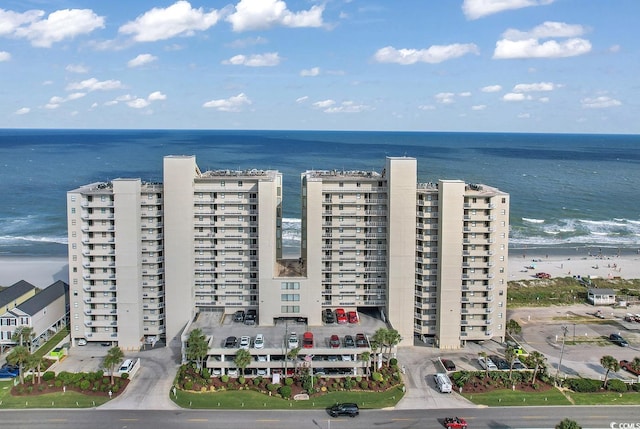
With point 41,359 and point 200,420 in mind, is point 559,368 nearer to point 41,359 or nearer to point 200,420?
point 200,420

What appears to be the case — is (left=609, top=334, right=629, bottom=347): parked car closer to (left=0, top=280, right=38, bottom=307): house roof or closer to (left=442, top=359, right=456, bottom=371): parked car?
(left=442, top=359, right=456, bottom=371): parked car

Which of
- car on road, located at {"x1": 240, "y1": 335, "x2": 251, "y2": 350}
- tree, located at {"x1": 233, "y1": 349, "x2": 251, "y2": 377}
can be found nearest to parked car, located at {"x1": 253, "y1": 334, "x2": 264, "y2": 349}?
car on road, located at {"x1": 240, "y1": 335, "x2": 251, "y2": 350}

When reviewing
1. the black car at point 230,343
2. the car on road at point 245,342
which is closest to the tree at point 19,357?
Answer: the black car at point 230,343

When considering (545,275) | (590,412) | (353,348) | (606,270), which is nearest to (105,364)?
(353,348)

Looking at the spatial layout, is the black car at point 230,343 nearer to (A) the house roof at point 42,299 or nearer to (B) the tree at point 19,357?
(B) the tree at point 19,357

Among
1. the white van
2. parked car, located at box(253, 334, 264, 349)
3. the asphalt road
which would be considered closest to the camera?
the asphalt road

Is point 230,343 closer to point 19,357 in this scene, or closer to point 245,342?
point 245,342

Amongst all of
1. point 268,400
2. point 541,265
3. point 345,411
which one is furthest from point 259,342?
point 541,265
